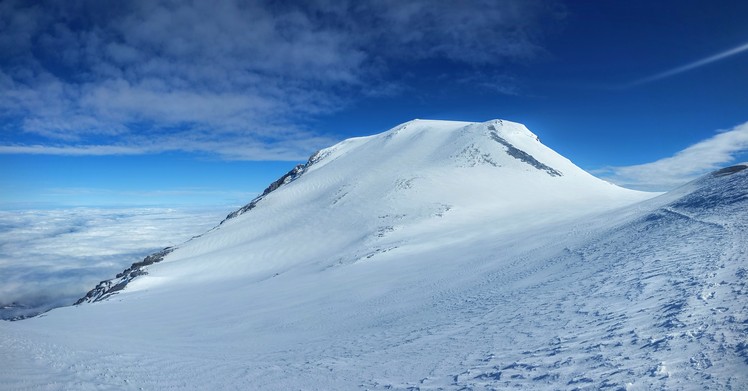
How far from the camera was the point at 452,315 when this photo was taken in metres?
13.5

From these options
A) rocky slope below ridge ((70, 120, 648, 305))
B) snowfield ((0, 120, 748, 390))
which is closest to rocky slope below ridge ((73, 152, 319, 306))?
rocky slope below ridge ((70, 120, 648, 305))

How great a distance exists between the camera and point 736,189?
18.4 m

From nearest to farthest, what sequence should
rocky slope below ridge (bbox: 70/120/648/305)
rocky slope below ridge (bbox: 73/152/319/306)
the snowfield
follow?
the snowfield, rocky slope below ridge (bbox: 73/152/319/306), rocky slope below ridge (bbox: 70/120/648/305)

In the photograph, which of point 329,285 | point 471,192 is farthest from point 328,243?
point 471,192

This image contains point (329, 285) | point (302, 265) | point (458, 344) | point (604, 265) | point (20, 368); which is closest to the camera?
point (20, 368)

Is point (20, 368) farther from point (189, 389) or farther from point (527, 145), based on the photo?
point (527, 145)

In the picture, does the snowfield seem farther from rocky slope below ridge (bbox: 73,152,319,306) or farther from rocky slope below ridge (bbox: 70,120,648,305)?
rocky slope below ridge (bbox: 70,120,648,305)

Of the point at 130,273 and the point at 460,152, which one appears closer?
the point at 130,273

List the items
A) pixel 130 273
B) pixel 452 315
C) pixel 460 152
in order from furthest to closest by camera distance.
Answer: pixel 460 152
pixel 130 273
pixel 452 315

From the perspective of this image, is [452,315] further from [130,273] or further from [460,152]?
[460,152]

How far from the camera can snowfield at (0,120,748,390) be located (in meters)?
7.66

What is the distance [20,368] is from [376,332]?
10033mm

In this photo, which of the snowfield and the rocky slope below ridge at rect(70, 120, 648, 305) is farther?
the rocky slope below ridge at rect(70, 120, 648, 305)

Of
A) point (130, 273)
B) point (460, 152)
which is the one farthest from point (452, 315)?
point (460, 152)
